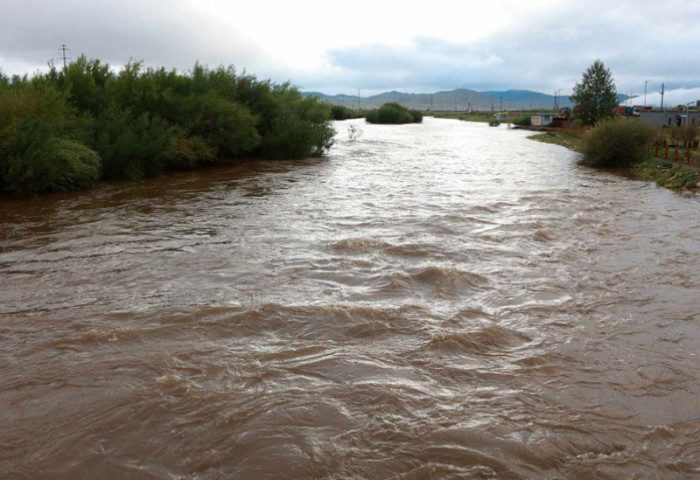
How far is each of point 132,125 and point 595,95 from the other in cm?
4621

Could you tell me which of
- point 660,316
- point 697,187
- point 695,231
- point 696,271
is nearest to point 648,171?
point 697,187

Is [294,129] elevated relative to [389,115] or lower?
lower

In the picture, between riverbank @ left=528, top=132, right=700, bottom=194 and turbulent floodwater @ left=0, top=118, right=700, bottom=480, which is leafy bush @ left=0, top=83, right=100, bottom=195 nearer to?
turbulent floodwater @ left=0, top=118, right=700, bottom=480

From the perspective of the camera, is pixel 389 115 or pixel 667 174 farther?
pixel 389 115

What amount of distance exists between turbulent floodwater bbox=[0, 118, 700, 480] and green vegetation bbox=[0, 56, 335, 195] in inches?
127

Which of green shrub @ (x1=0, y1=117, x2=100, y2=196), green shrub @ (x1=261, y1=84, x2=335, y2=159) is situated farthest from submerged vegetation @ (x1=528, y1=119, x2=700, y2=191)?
green shrub @ (x1=0, y1=117, x2=100, y2=196)

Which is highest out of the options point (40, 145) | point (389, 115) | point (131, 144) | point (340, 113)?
point (340, 113)

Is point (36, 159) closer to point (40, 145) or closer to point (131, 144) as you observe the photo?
point (40, 145)

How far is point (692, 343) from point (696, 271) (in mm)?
3923

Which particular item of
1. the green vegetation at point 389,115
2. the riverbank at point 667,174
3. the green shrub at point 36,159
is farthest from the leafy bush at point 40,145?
the green vegetation at point 389,115

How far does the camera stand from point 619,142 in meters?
29.4

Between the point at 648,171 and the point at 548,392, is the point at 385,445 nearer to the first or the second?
the point at 548,392

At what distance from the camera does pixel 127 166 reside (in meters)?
20.3

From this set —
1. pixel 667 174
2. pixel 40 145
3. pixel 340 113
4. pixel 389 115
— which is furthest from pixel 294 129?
pixel 340 113
